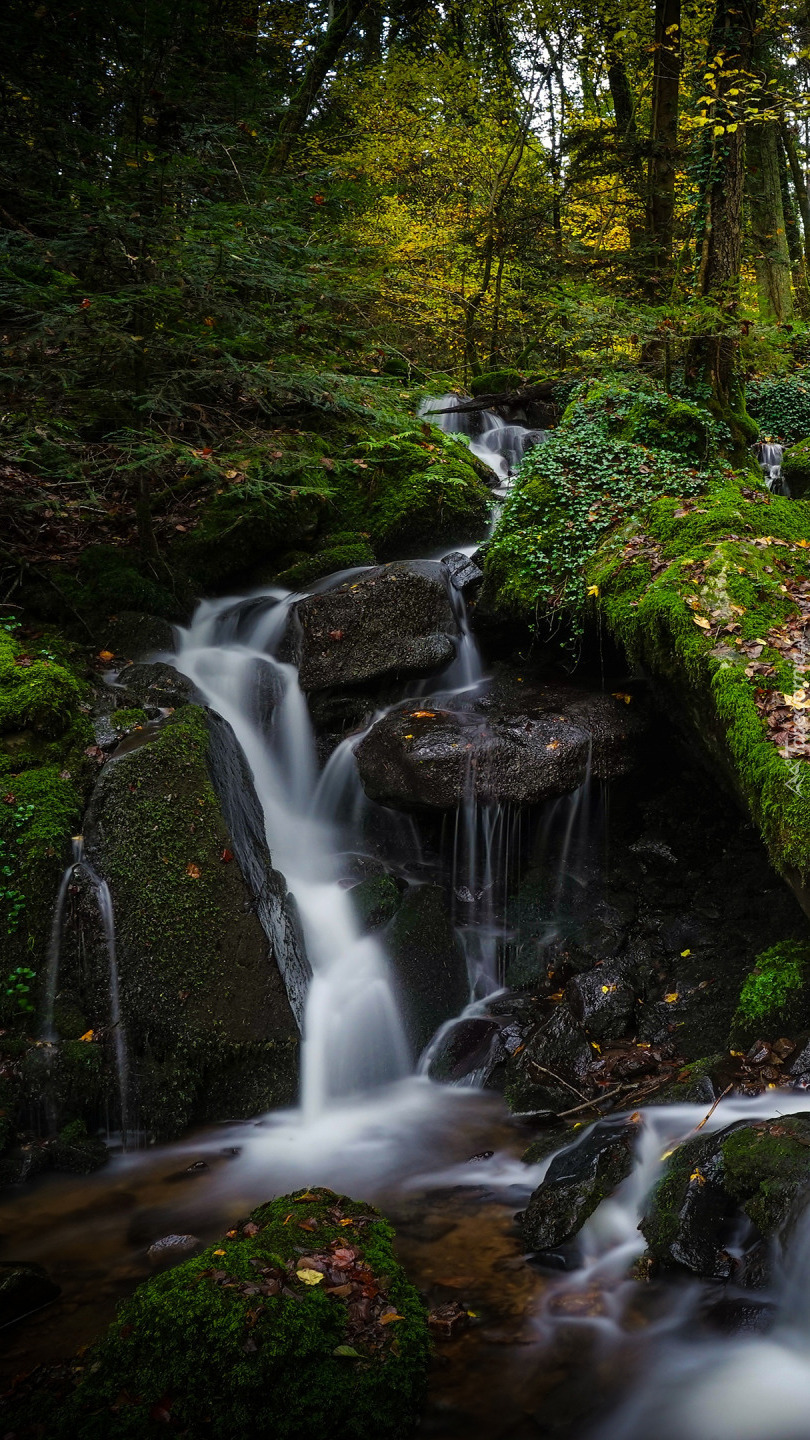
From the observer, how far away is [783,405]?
45.9 feet

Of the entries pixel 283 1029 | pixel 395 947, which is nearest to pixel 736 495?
pixel 395 947

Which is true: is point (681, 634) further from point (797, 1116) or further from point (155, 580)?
point (155, 580)

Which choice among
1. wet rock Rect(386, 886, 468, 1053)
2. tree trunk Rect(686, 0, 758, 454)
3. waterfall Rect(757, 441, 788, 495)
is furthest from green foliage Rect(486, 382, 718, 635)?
waterfall Rect(757, 441, 788, 495)

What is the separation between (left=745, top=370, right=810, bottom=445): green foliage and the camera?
13.8 meters

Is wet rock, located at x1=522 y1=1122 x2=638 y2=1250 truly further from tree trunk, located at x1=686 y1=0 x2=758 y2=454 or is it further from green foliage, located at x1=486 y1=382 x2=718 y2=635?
tree trunk, located at x1=686 y1=0 x2=758 y2=454

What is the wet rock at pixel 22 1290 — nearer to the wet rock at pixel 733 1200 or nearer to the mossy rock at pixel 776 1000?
the wet rock at pixel 733 1200

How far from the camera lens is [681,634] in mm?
5672

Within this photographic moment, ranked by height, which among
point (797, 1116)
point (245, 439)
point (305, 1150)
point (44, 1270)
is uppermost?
point (245, 439)

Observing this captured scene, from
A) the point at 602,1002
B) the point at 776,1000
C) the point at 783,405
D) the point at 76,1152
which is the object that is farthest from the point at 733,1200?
the point at 783,405

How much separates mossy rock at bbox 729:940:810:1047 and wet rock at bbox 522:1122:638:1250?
963 mm

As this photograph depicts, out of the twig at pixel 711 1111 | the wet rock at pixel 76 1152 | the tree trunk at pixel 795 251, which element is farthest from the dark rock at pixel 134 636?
the tree trunk at pixel 795 251

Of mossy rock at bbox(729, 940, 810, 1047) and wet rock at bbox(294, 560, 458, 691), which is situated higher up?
wet rock at bbox(294, 560, 458, 691)

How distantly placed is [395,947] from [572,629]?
3196mm

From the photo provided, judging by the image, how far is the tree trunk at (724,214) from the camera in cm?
841
